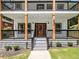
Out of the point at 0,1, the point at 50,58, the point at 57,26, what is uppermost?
the point at 0,1

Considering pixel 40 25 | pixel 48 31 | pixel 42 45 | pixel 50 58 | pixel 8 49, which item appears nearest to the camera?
pixel 50 58

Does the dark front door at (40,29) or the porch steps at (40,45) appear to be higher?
the dark front door at (40,29)

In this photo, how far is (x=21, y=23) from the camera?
39125 mm

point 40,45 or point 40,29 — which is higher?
point 40,29

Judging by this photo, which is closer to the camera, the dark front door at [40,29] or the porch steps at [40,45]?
the porch steps at [40,45]

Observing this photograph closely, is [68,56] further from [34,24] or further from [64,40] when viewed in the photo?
[34,24]

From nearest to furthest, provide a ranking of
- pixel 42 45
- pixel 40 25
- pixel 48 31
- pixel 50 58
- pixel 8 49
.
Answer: pixel 50 58
pixel 8 49
pixel 42 45
pixel 48 31
pixel 40 25

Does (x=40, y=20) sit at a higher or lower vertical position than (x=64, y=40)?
higher

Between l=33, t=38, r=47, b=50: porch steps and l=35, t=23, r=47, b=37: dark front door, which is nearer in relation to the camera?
l=33, t=38, r=47, b=50: porch steps

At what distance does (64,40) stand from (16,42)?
238 inches

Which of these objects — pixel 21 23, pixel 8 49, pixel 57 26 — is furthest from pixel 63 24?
pixel 8 49

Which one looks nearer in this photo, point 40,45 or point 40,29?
point 40,45

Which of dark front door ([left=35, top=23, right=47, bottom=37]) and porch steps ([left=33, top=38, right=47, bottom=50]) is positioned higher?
dark front door ([left=35, top=23, right=47, bottom=37])

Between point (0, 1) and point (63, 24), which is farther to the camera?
point (63, 24)
